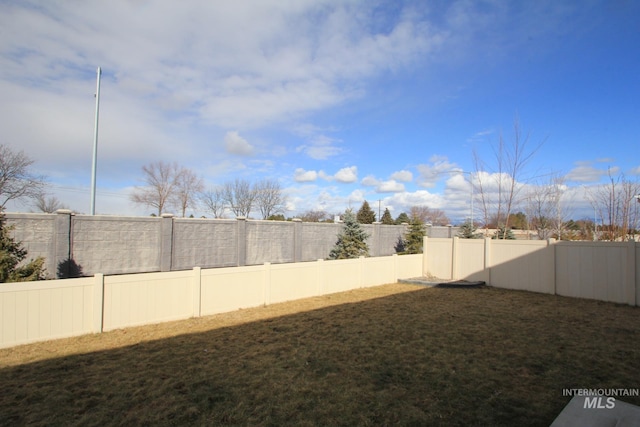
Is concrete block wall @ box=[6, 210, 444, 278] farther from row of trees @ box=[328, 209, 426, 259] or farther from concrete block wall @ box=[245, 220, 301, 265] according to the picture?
row of trees @ box=[328, 209, 426, 259]

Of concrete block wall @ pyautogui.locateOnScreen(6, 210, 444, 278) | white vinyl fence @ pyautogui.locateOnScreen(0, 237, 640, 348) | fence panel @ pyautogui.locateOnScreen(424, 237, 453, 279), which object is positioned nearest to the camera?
white vinyl fence @ pyautogui.locateOnScreen(0, 237, 640, 348)

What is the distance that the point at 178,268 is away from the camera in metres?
15.2

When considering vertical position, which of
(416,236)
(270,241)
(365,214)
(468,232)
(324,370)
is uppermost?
(365,214)

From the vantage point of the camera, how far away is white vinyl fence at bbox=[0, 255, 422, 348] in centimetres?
549

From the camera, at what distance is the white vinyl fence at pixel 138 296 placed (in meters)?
5.49

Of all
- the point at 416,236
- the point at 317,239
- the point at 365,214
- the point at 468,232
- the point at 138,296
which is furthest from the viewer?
the point at 365,214

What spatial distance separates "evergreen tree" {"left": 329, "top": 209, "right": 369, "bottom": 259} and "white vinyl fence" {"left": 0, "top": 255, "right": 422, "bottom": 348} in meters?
8.56

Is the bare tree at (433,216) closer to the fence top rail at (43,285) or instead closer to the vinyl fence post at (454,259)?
the vinyl fence post at (454,259)

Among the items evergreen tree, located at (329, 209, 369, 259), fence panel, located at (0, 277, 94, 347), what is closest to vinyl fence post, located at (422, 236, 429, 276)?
evergreen tree, located at (329, 209, 369, 259)

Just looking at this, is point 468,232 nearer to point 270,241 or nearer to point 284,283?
point 270,241

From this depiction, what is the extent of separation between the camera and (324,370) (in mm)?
4555

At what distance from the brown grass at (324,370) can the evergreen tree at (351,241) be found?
11506 millimetres

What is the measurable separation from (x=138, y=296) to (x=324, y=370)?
4291mm

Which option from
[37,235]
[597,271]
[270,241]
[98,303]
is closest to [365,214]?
[270,241]
